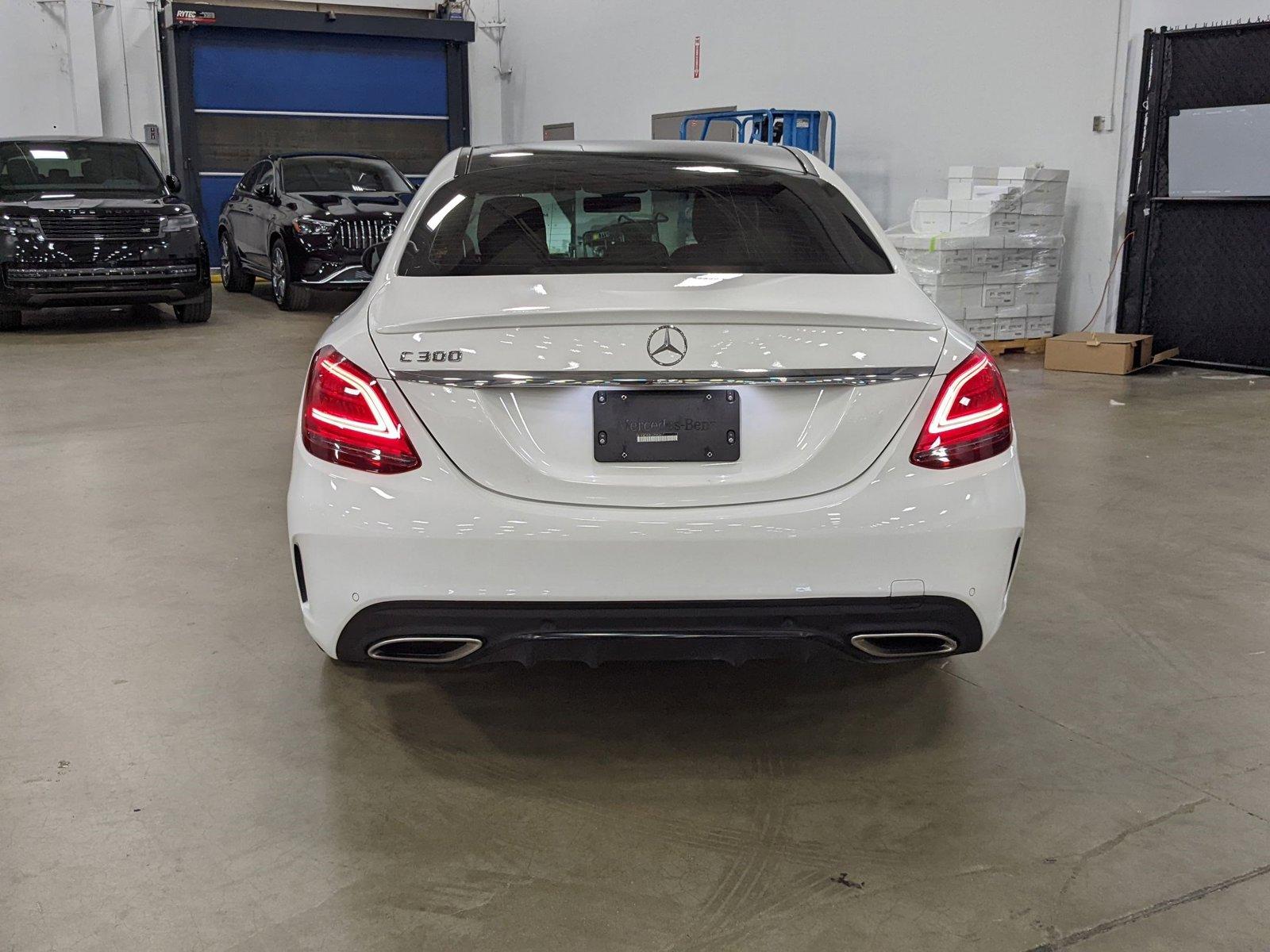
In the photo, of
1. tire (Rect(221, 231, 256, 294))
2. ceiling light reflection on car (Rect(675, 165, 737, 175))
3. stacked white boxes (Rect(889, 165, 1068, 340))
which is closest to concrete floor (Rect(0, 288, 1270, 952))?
ceiling light reflection on car (Rect(675, 165, 737, 175))

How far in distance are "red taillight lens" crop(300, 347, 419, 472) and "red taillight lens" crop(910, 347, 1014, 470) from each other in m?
0.96

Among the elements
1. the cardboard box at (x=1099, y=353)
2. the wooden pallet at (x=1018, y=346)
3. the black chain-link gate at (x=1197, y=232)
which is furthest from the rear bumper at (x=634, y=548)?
the black chain-link gate at (x=1197, y=232)

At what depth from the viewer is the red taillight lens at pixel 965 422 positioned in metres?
2.31

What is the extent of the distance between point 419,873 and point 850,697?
122 centimetres

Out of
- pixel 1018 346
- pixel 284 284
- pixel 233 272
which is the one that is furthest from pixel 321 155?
pixel 1018 346

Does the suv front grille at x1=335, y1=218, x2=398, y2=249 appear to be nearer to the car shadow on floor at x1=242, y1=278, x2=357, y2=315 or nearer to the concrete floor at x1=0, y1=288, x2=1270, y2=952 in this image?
the car shadow on floor at x1=242, y1=278, x2=357, y2=315

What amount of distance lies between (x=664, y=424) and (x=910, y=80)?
9493 millimetres

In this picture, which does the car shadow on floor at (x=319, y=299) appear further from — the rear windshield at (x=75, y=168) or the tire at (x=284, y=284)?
the rear windshield at (x=75, y=168)

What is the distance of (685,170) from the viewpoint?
3.08m

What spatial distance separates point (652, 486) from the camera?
2.24m

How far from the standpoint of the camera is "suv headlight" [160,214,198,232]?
10086mm

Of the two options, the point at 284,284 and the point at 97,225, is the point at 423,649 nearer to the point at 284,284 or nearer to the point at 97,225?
the point at 97,225

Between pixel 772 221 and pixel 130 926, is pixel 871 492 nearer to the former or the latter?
pixel 772 221

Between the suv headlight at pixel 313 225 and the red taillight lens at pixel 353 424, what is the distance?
8.93 m
